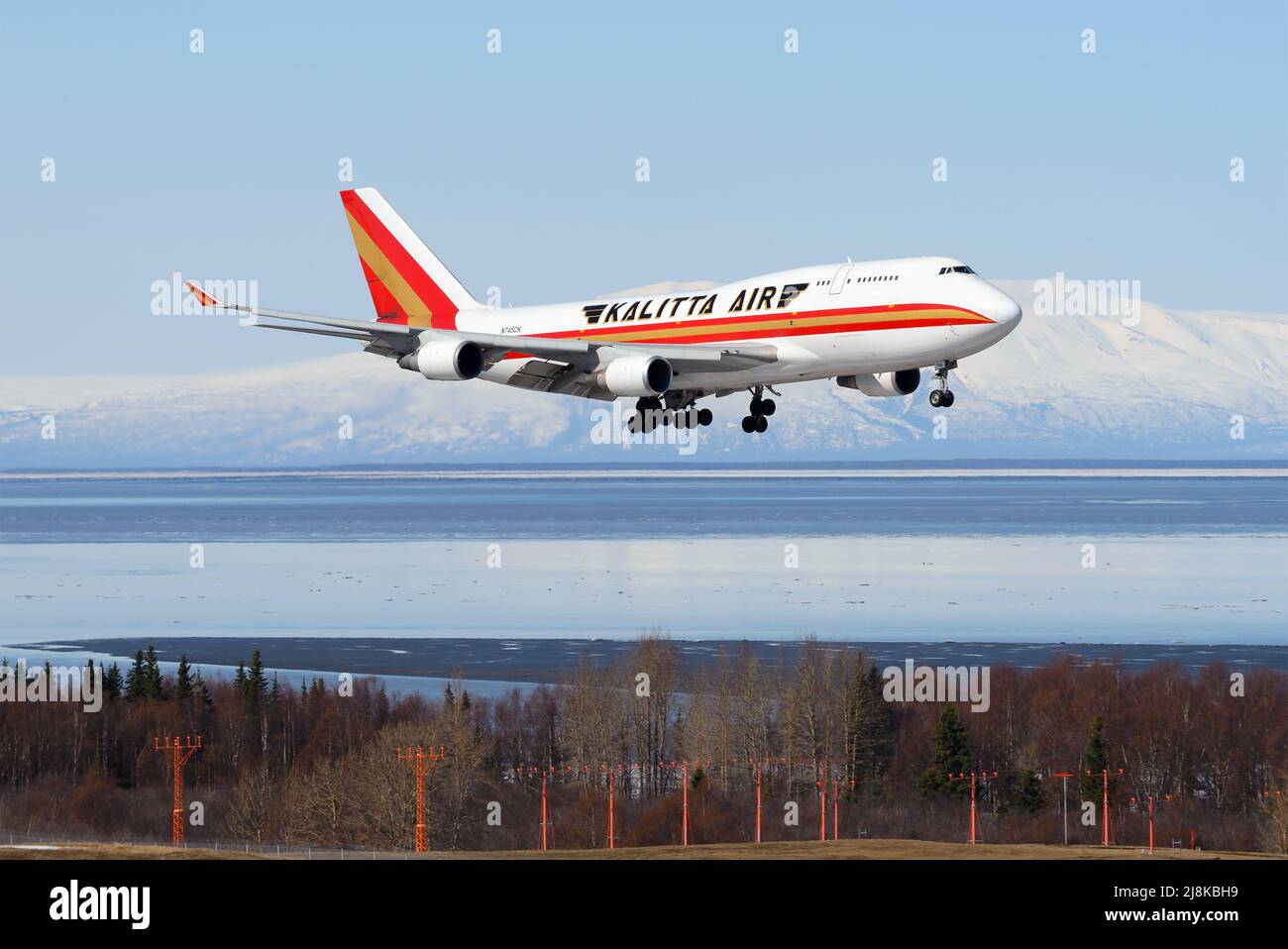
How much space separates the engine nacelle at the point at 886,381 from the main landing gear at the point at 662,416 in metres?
6.17

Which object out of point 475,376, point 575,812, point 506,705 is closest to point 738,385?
point 475,376

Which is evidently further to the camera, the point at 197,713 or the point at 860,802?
the point at 197,713

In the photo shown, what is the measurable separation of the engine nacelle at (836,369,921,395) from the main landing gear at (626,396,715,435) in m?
6.17

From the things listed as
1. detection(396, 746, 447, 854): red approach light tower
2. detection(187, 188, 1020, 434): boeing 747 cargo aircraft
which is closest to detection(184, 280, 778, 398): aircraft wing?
detection(187, 188, 1020, 434): boeing 747 cargo aircraft

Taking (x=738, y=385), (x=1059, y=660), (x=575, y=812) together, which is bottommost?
(x=575, y=812)

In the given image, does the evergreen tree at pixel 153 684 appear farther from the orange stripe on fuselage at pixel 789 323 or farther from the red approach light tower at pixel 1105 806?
the orange stripe on fuselage at pixel 789 323

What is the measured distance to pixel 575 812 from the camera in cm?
14850

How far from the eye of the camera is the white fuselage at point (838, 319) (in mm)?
56375

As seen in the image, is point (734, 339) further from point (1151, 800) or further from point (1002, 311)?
point (1151, 800)

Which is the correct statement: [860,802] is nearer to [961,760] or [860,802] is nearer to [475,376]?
[961,760]

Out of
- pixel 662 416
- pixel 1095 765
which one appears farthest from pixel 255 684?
pixel 662 416

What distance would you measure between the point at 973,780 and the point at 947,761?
3038mm
